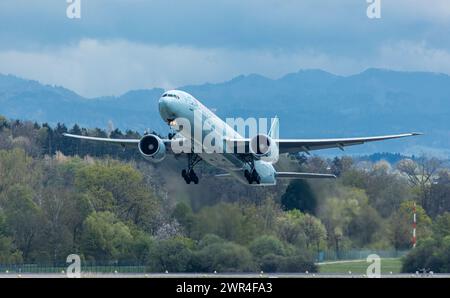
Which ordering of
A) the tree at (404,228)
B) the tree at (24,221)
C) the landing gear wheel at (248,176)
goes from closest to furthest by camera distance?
the landing gear wheel at (248,176) → the tree at (404,228) → the tree at (24,221)

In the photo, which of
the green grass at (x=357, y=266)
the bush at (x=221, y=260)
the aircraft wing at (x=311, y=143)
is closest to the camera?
the aircraft wing at (x=311, y=143)

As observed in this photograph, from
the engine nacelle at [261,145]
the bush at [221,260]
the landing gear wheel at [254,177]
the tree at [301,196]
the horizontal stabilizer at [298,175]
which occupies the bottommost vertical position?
the bush at [221,260]

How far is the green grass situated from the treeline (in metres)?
0.76

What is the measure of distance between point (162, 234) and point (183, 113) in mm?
14187

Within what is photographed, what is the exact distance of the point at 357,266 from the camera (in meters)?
63.8

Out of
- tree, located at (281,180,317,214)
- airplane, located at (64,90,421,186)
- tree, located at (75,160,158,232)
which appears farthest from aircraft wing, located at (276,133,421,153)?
tree, located at (75,160,158,232)

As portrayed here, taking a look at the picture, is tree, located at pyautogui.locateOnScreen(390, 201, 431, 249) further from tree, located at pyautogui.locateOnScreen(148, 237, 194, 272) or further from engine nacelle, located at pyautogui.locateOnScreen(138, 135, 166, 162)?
engine nacelle, located at pyautogui.locateOnScreen(138, 135, 166, 162)

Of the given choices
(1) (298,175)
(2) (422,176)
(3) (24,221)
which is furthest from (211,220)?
(2) (422,176)

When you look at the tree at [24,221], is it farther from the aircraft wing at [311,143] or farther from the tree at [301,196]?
the aircraft wing at [311,143]

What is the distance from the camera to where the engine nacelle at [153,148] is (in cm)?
5875

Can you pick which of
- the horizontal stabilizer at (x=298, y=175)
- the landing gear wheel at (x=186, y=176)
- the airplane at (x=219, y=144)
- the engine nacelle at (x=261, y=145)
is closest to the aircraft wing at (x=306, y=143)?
the airplane at (x=219, y=144)

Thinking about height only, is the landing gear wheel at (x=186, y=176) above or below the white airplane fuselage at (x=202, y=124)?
below
